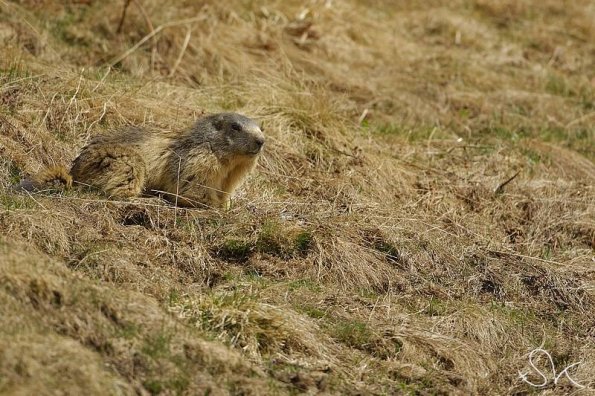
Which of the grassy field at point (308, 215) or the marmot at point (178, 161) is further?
the marmot at point (178, 161)

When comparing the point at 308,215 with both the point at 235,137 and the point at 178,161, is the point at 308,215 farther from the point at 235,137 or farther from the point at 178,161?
the point at 178,161

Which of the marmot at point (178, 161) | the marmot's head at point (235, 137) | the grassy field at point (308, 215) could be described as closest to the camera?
the grassy field at point (308, 215)

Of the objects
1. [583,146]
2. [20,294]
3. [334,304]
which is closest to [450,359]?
[334,304]

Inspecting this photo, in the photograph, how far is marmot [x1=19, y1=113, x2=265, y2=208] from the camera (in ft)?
26.5

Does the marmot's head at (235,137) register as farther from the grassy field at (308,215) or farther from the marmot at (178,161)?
the grassy field at (308,215)

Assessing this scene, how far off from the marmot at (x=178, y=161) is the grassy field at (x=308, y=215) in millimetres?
260

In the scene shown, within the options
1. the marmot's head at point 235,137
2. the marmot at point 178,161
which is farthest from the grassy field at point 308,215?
the marmot's head at point 235,137

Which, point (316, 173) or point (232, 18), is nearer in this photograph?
point (316, 173)

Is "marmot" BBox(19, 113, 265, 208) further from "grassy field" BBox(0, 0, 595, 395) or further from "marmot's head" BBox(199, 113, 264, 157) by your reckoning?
"grassy field" BBox(0, 0, 595, 395)

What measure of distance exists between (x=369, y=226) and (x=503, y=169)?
2.99 meters

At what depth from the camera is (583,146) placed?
12.1 meters

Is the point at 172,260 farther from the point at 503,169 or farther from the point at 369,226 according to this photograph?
the point at 503,169

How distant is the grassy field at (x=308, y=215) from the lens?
6.13 metres

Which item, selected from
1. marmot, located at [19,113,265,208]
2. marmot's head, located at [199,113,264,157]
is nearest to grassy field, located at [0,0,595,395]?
marmot, located at [19,113,265,208]
